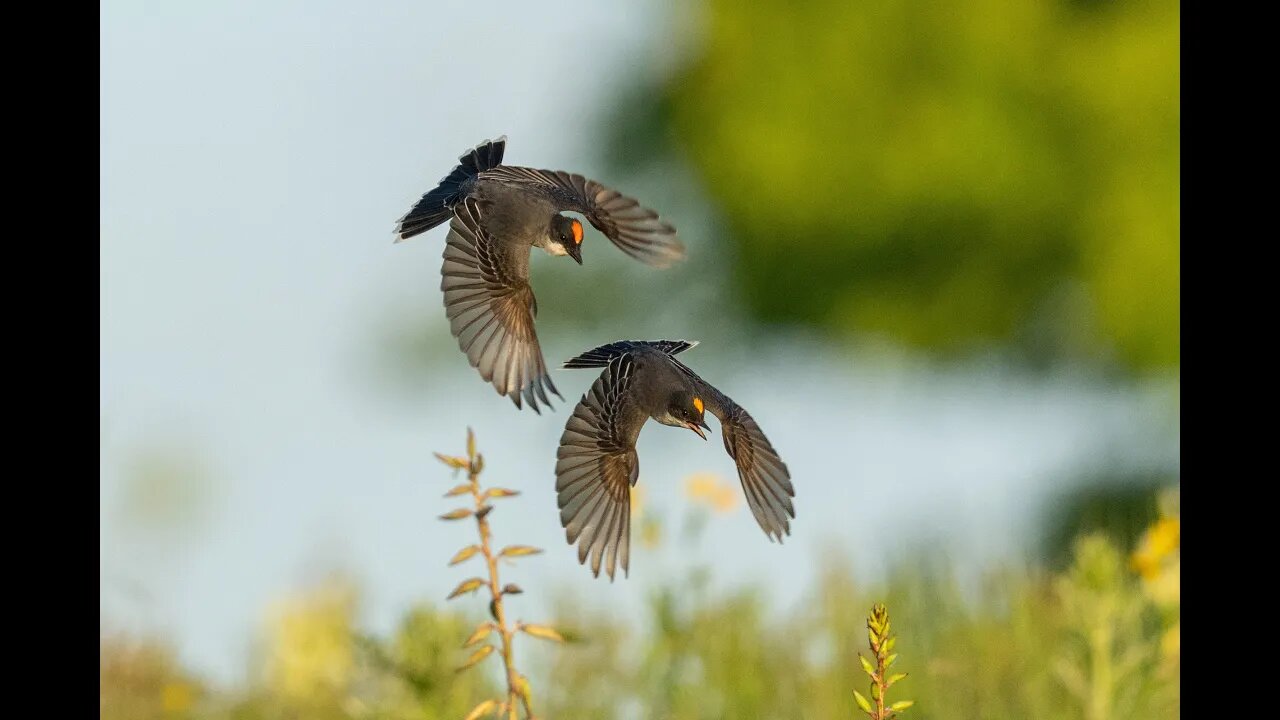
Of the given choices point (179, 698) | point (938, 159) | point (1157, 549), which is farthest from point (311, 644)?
point (938, 159)

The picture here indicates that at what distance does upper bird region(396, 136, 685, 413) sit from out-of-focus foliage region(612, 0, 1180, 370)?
7.09 metres

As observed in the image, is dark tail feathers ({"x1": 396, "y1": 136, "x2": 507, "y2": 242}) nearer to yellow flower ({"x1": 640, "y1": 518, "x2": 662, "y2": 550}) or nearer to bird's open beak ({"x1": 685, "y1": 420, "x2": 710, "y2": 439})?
bird's open beak ({"x1": 685, "y1": 420, "x2": 710, "y2": 439})

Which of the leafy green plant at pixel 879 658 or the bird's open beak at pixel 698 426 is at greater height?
the bird's open beak at pixel 698 426

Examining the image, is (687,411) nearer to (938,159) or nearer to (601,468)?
(601,468)

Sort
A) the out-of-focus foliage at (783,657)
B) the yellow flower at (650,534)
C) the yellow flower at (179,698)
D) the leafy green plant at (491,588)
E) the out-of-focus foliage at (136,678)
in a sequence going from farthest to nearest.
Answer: the out-of-focus foliage at (136,678) < the yellow flower at (179,698) < the yellow flower at (650,534) < the out-of-focus foliage at (783,657) < the leafy green plant at (491,588)

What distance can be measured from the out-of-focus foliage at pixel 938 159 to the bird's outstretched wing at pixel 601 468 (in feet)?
23.4

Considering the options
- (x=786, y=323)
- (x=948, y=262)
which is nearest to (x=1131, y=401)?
(x=948, y=262)

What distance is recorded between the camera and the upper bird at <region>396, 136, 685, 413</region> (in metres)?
1.05

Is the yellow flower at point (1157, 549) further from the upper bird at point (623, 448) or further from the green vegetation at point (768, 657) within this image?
the upper bird at point (623, 448)

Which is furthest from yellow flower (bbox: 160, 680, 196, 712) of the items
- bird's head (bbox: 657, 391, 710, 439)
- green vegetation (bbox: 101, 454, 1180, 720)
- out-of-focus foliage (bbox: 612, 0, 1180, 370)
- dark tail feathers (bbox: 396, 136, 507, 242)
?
out-of-focus foliage (bbox: 612, 0, 1180, 370)

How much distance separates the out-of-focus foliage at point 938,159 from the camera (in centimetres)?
818

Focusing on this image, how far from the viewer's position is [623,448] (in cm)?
105

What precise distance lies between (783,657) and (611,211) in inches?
85.7

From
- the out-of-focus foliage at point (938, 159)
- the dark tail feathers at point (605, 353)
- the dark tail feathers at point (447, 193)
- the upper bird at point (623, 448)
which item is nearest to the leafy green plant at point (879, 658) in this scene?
the upper bird at point (623, 448)
